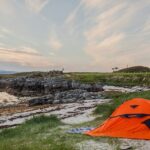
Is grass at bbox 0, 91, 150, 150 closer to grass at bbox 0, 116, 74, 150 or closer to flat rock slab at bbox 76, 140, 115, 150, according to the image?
grass at bbox 0, 116, 74, 150

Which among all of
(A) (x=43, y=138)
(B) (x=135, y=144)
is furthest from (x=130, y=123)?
(A) (x=43, y=138)

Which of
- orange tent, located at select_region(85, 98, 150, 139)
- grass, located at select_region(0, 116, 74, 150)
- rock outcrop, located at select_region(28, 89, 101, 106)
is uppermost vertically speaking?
orange tent, located at select_region(85, 98, 150, 139)

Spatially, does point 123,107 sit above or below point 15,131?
above

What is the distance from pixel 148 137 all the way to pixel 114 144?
214 centimetres

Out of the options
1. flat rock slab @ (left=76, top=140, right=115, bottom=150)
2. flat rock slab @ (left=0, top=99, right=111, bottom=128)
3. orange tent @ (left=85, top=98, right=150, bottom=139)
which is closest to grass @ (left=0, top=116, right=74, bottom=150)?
flat rock slab @ (left=76, top=140, right=115, bottom=150)

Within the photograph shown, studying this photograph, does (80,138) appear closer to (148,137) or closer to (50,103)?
(148,137)

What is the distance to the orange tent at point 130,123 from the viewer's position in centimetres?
2038

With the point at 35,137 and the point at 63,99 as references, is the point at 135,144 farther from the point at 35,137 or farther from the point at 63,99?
the point at 63,99

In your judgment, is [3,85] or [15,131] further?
[3,85]

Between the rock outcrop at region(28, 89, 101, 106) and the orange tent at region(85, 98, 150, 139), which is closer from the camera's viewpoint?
the orange tent at region(85, 98, 150, 139)

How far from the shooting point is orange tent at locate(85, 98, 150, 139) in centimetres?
2038

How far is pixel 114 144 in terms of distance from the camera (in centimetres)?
1834

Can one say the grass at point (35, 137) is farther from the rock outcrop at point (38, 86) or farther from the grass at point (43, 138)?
the rock outcrop at point (38, 86)

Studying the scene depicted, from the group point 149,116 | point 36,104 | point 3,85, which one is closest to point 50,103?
point 36,104
